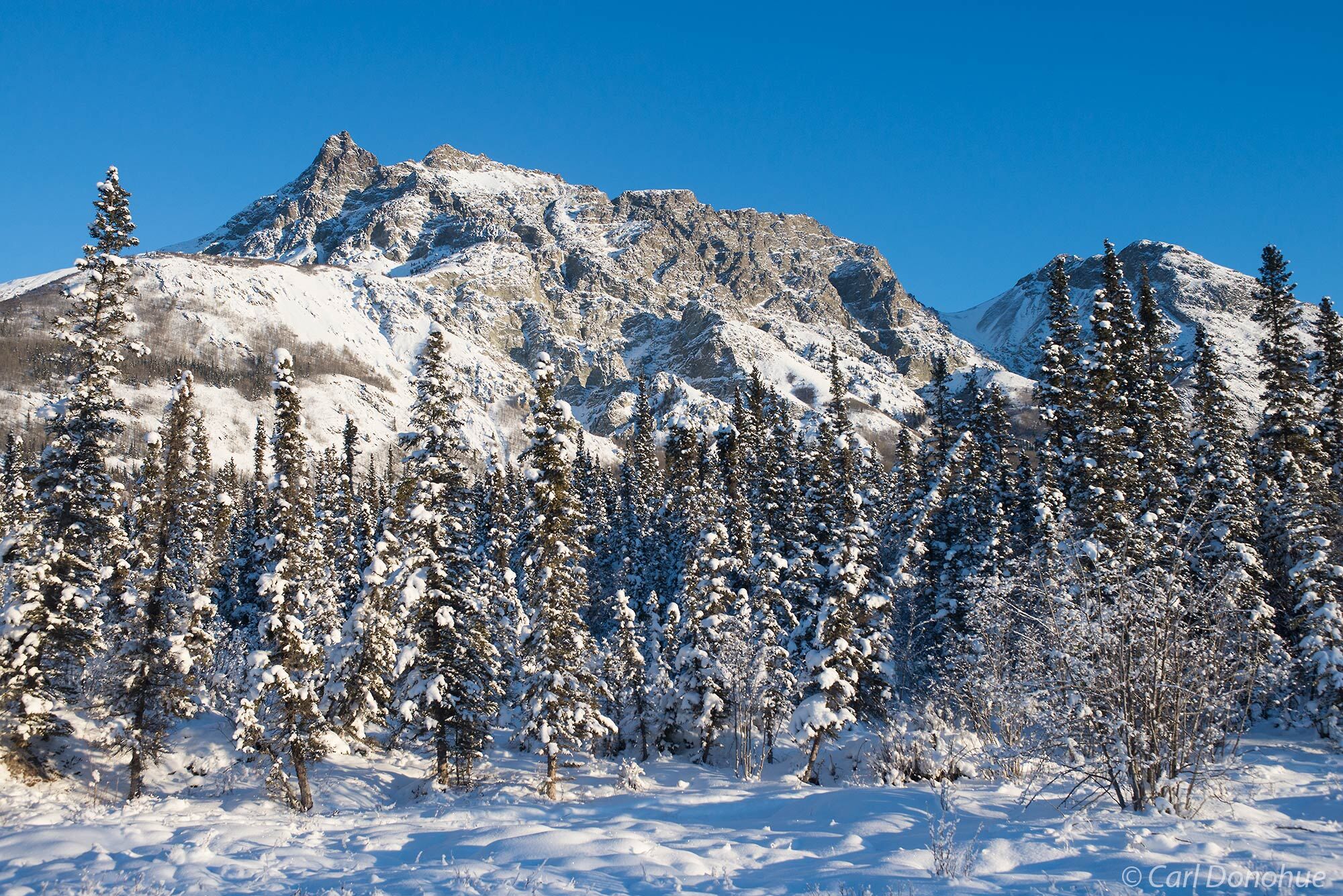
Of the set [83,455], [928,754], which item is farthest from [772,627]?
[83,455]

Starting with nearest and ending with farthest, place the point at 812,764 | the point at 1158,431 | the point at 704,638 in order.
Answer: the point at 812,764, the point at 704,638, the point at 1158,431

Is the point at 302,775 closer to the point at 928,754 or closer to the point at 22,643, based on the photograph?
the point at 22,643

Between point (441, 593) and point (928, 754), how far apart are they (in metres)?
18.2

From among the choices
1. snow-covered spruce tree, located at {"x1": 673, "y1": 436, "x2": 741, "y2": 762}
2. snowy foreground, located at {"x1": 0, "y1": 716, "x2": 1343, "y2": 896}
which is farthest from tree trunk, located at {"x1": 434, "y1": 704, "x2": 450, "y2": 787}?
snow-covered spruce tree, located at {"x1": 673, "y1": 436, "x2": 741, "y2": 762}

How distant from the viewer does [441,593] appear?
27.2 metres

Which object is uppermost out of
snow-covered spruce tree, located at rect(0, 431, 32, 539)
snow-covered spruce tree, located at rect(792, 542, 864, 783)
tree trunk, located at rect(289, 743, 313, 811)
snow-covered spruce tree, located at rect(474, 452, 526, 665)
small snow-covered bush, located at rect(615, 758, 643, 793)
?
snow-covered spruce tree, located at rect(0, 431, 32, 539)

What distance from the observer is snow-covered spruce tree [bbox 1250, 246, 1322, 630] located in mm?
→ 31391

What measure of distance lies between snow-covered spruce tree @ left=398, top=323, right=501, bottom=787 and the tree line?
0.12 meters

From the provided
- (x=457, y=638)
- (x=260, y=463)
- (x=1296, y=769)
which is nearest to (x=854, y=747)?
(x=1296, y=769)

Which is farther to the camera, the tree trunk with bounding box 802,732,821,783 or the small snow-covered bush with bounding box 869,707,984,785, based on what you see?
the tree trunk with bounding box 802,732,821,783

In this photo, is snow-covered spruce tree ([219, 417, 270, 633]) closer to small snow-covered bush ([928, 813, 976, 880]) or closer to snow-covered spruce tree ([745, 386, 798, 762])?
snow-covered spruce tree ([745, 386, 798, 762])

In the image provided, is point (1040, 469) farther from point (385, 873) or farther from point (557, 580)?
point (385, 873)

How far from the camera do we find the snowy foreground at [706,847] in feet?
29.4

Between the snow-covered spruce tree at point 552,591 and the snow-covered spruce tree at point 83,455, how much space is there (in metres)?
13.8
